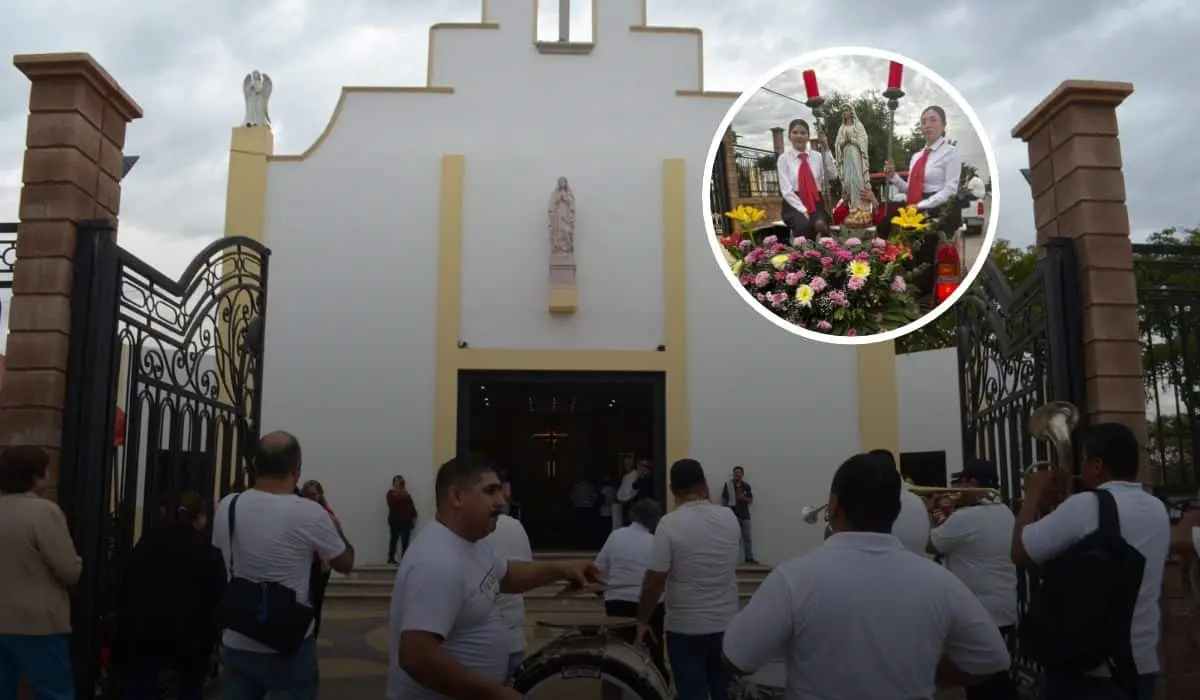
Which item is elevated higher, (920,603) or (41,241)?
(41,241)

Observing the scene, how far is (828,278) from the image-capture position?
4555 millimetres

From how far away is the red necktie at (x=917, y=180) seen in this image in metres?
4.20

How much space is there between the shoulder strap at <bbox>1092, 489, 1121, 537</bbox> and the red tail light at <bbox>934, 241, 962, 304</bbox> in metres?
1.11

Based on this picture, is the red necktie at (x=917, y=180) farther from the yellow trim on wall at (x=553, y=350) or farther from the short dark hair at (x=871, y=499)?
the yellow trim on wall at (x=553, y=350)

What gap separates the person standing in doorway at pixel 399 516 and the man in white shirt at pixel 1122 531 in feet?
38.4

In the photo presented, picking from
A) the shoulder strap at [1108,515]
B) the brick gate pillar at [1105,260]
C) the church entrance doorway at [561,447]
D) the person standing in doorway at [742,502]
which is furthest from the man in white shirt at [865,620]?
the church entrance doorway at [561,447]

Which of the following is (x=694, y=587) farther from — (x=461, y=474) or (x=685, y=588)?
(x=461, y=474)

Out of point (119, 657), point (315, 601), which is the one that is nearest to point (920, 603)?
point (315, 601)

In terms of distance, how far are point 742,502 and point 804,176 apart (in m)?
11.2

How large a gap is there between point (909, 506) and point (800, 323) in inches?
48.7

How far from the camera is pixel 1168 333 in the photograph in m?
6.52

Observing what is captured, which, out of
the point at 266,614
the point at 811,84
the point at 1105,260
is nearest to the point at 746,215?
the point at 811,84

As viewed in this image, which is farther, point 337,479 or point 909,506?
point 337,479

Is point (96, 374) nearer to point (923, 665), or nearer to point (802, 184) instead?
point (802, 184)
